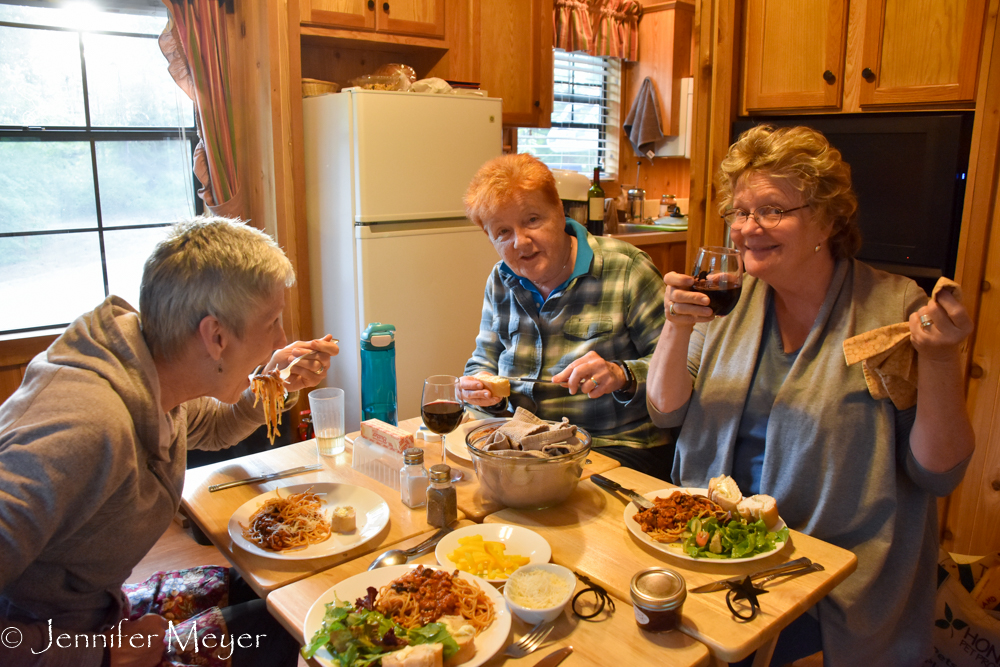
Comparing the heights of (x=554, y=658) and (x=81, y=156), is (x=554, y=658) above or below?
below

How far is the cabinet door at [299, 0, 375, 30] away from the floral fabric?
7.96 feet

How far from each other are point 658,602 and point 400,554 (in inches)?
16.8

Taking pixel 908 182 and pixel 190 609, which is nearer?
pixel 190 609

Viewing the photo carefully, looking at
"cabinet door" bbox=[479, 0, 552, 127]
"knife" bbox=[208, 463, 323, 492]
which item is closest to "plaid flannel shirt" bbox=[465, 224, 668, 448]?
"knife" bbox=[208, 463, 323, 492]

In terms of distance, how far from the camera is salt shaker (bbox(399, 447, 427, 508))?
1397 millimetres

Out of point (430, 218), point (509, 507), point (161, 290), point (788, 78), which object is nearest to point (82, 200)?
point (430, 218)

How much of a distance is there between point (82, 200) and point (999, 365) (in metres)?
3.39

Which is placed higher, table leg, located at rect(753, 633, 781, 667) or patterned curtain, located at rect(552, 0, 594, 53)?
patterned curtain, located at rect(552, 0, 594, 53)

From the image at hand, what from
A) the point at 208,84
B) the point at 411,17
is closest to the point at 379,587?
the point at 208,84

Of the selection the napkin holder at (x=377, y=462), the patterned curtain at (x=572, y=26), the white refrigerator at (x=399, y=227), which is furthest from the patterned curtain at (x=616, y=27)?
the napkin holder at (x=377, y=462)

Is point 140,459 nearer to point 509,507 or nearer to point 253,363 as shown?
point 253,363

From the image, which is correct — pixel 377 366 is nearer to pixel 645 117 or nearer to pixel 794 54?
pixel 794 54

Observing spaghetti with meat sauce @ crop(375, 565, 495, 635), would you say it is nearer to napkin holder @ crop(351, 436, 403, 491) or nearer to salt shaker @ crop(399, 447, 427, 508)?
salt shaker @ crop(399, 447, 427, 508)

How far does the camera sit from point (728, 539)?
3.97 ft
